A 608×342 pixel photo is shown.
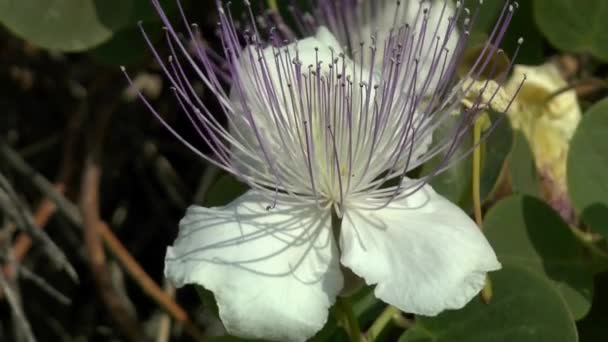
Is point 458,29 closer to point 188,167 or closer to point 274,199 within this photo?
point 274,199

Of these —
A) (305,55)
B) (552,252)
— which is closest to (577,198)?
(552,252)

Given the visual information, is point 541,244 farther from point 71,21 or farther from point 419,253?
point 71,21

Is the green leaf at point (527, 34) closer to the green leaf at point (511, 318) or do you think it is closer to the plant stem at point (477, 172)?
the plant stem at point (477, 172)

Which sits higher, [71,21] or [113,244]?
[71,21]

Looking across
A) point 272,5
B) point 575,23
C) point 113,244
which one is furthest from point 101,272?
point 575,23

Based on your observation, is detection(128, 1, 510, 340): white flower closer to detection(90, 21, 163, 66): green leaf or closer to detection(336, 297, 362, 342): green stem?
detection(336, 297, 362, 342): green stem
